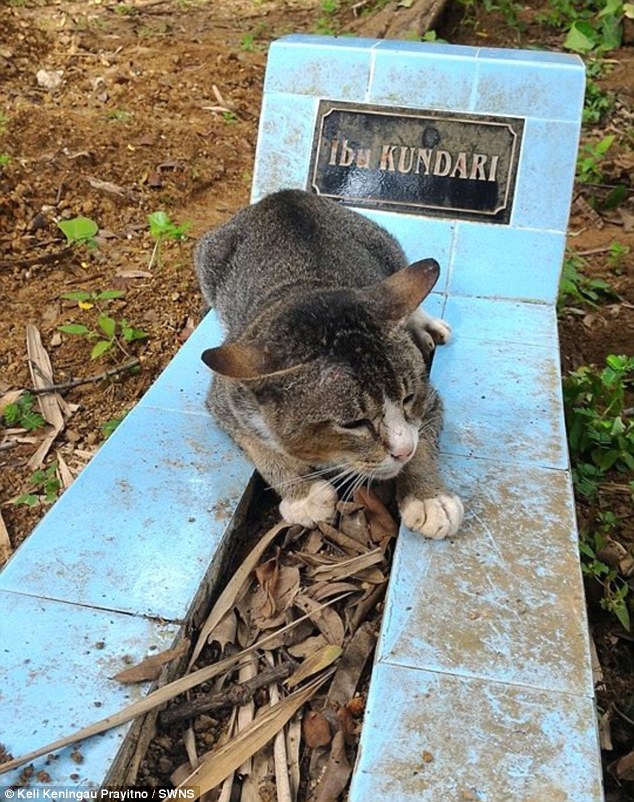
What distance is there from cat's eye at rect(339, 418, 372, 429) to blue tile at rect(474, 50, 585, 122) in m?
3.15

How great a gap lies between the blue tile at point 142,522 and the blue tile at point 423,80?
2839 mm

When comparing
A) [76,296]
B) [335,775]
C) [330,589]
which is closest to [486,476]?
[330,589]

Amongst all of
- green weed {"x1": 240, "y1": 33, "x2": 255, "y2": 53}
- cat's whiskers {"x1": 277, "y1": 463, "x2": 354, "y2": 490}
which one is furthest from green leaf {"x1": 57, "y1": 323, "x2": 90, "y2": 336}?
green weed {"x1": 240, "y1": 33, "x2": 255, "y2": 53}

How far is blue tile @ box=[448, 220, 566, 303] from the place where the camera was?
500cm

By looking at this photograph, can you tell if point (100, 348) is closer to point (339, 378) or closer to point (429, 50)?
point (339, 378)

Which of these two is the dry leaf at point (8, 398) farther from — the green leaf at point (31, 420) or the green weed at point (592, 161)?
the green weed at point (592, 161)

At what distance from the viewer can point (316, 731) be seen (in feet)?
8.95

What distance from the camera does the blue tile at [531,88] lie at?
527 centimetres

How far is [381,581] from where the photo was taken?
3.19 m

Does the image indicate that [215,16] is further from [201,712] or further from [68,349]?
[201,712]

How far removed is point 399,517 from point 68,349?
8.32ft

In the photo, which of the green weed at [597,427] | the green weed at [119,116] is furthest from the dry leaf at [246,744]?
the green weed at [119,116]

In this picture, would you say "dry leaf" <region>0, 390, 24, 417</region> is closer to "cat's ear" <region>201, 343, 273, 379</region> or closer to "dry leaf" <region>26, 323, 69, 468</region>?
"dry leaf" <region>26, 323, 69, 468</region>

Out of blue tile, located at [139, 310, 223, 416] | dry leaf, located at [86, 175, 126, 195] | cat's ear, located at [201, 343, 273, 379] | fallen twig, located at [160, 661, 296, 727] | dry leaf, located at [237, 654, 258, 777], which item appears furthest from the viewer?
dry leaf, located at [86, 175, 126, 195]
